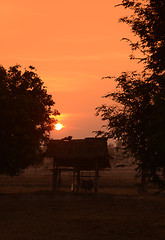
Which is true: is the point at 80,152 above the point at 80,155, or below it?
above

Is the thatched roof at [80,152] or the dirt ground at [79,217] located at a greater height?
the thatched roof at [80,152]

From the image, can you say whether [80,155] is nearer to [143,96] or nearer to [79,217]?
[79,217]

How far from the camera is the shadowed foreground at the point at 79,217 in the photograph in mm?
19859

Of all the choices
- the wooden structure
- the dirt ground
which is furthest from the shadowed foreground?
the wooden structure

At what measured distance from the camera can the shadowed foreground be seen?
19.9m

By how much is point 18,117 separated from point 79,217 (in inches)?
652

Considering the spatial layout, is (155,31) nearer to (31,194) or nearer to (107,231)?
(107,231)

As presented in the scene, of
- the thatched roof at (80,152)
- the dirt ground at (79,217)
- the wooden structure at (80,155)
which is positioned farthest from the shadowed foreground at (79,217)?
the thatched roof at (80,152)

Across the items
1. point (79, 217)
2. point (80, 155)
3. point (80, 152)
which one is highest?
point (80, 152)

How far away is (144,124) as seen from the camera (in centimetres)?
1952

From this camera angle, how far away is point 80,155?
4528 cm

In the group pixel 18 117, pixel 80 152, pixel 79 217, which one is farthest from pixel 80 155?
pixel 79 217

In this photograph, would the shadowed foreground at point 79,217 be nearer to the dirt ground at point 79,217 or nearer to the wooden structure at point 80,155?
the dirt ground at point 79,217

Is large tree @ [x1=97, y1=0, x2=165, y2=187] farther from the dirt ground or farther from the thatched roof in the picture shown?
the thatched roof
